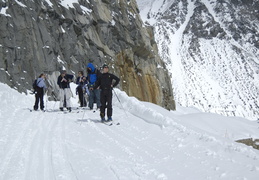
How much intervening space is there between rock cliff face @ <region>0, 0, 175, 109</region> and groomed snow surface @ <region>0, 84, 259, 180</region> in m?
12.4

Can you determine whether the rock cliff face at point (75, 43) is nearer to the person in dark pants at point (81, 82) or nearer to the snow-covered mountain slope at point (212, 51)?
the person in dark pants at point (81, 82)

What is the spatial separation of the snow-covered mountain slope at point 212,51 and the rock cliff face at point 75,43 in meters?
79.9

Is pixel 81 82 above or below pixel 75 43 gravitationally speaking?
below

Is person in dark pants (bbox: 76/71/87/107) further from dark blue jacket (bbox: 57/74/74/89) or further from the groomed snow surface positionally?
the groomed snow surface

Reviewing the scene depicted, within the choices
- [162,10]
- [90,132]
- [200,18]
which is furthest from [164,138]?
[162,10]

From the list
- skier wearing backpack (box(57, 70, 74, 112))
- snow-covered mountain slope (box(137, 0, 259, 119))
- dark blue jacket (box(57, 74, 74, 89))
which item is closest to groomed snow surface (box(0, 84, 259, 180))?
skier wearing backpack (box(57, 70, 74, 112))

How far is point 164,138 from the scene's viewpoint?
7566mm

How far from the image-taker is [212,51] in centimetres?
15550

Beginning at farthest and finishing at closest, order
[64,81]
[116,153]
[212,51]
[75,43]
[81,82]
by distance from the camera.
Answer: [212,51] → [75,43] → [81,82] → [64,81] → [116,153]

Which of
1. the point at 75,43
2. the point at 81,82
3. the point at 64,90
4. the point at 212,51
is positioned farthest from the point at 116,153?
the point at 212,51

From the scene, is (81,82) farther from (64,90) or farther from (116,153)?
(116,153)

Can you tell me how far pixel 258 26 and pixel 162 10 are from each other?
2440 inches

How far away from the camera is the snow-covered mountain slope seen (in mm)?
124438

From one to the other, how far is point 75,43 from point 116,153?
22.3m
